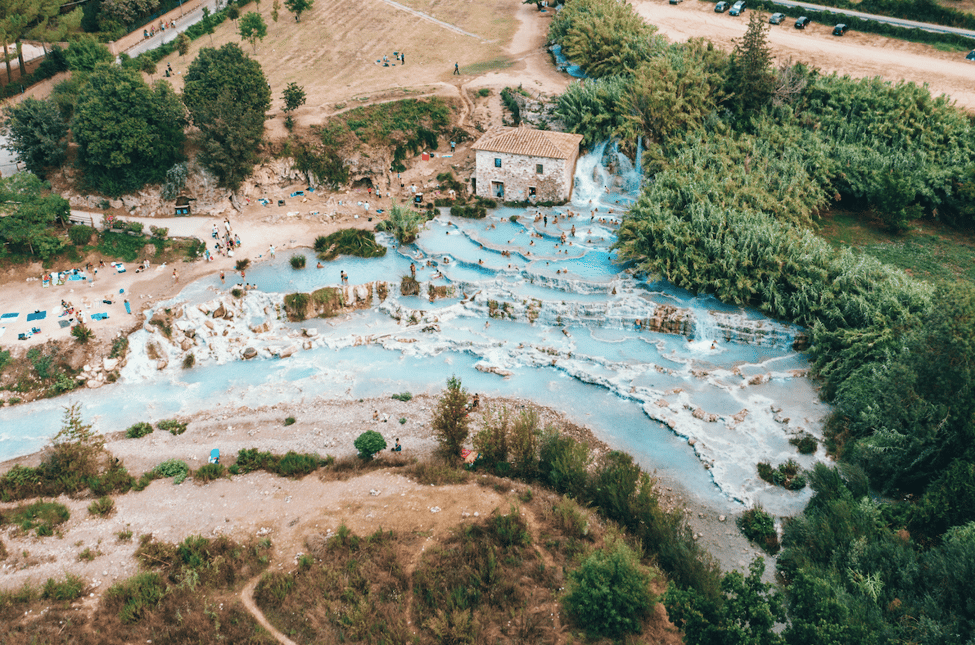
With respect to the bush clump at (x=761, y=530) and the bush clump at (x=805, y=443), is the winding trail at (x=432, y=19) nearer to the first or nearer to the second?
the bush clump at (x=805, y=443)

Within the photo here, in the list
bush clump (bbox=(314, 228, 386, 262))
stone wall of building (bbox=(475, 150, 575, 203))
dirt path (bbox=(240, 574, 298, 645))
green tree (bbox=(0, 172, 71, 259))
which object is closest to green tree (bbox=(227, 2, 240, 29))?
green tree (bbox=(0, 172, 71, 259))

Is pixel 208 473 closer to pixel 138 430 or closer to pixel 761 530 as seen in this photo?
pixel 138 430

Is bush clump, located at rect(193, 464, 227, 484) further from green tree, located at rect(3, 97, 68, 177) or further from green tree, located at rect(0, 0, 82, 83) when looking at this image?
green tree, located at rect(0, 0, 82, 83)

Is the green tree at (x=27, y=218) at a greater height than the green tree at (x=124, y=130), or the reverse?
the green tree at (x=124, y=130)

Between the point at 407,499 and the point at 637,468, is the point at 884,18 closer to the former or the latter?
the point at 637,468

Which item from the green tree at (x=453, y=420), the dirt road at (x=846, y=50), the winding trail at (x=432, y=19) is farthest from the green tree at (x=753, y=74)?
the green tree at (x=453, y=420)
